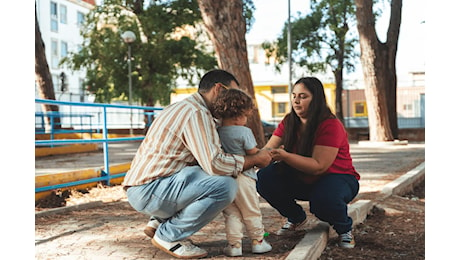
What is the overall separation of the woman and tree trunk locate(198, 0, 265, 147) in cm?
434

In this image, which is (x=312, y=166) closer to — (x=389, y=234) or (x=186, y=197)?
(x=186, y=197)

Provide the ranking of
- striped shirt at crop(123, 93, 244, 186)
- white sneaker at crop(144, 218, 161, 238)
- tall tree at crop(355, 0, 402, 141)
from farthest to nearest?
tall tree at crop(355, 0, 402, 141)
white sneaker at crop(144, 218, 161, 238)
striped shirt at crop(123, 93, 244, 186)

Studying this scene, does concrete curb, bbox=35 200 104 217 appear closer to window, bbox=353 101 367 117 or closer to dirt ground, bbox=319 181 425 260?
dirt ground, bbox=319 181 425 260

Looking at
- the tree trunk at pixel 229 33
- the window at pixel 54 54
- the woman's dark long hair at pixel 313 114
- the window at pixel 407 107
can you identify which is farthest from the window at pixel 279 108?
the woman's dark long hair at pixel 313 114

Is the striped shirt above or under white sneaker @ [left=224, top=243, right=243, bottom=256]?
above

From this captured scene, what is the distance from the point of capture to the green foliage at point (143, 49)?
2470 centimetres

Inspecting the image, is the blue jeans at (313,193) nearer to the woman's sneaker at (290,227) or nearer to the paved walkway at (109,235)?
the woman's sneaker at (290,227)

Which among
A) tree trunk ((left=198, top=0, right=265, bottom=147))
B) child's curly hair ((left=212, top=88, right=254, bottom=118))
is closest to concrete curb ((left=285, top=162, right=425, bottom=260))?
child's curly hair ((left=212, top=88, right=254, bottom=118))

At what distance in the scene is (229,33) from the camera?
884 centimetres

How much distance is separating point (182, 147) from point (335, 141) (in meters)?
1.13

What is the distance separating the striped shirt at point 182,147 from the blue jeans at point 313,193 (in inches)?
31.0

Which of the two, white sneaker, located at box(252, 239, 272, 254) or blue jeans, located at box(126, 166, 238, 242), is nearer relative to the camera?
blue jeans, located at box(126, 166, 238, 242)

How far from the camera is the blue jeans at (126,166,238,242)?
3348 millimetres

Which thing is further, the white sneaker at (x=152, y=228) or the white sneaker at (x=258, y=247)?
the white sneaker at (x=152, y=228)
